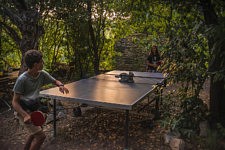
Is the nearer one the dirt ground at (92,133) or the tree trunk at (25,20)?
the dirt ground at (92,133)

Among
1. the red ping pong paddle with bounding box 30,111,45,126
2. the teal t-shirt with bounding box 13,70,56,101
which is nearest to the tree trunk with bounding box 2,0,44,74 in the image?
the teal t-shirt with bounding box 13,70,56,101

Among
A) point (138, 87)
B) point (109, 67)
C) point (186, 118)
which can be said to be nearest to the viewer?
point (186, 118)

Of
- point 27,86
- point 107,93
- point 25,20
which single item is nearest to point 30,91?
point 27,86

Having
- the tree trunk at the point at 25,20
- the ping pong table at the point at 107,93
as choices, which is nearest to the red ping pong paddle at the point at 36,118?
the ping pong table at the point at 107,93

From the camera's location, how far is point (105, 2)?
24.6 ft

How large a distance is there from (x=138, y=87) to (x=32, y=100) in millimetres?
2174

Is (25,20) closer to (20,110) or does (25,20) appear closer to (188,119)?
(20,110)

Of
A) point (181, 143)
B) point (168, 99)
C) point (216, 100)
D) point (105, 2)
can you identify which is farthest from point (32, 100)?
point (105, 2)

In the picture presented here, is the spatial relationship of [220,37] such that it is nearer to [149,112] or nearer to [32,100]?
[32,100]

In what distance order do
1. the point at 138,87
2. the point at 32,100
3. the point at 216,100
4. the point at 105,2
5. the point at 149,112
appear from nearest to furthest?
the point at 32,100 → the point at 216,100 → the point at 138,87 → the point at 149,112 → the point at 105,2

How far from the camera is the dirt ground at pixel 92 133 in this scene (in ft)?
13.7

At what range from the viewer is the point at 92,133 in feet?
15.3

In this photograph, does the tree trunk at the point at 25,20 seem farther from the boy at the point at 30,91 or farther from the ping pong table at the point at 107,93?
the boy at the point at 30,91

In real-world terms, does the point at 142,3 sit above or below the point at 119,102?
above
